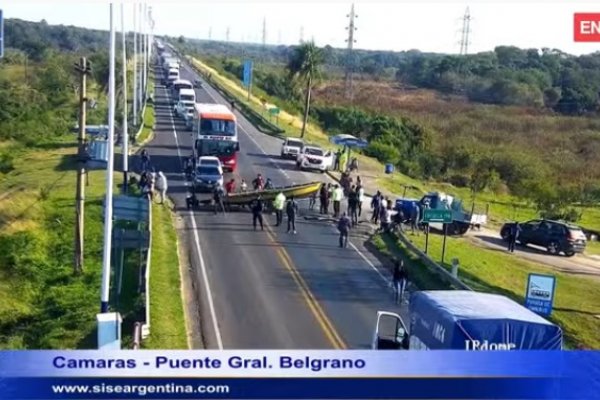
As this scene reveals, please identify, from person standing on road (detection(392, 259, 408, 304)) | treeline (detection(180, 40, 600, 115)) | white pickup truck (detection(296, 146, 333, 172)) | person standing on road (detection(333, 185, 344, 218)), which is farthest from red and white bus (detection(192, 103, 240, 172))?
treeline (detection(180, 40, 600, 115))

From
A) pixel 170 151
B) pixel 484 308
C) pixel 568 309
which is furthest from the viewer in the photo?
pixel 170 151

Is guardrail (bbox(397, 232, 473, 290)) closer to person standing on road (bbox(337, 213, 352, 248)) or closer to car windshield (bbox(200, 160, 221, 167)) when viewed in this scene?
person standing on road (bbox(337, 213, 352, 248))

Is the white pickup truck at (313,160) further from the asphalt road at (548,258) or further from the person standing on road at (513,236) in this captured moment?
the person standing on road at (513,236)

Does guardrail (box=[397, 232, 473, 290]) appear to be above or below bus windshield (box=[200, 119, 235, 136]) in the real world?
below

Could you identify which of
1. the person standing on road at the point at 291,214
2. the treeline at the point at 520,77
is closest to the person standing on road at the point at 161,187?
the person standing on road at the point at 291,214

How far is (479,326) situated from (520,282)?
1238 centimetres

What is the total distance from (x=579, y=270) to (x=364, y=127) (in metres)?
39.0

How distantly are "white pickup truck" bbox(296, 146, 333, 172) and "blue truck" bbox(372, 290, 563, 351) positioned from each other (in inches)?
904

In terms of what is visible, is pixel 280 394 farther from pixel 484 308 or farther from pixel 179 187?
pixel 179 187

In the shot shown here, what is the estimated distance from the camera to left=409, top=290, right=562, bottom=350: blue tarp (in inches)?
499

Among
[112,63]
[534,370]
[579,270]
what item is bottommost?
[579,270]

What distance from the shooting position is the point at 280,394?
12375mm

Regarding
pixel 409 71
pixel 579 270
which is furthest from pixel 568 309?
pixel 409 71

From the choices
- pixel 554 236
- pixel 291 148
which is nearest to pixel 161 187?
pixel 554 236
